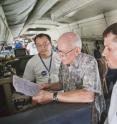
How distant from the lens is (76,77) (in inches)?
72.7

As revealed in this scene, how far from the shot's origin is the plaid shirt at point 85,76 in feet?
5.56

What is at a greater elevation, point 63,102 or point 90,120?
point 63,102

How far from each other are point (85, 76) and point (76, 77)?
0.44 ft

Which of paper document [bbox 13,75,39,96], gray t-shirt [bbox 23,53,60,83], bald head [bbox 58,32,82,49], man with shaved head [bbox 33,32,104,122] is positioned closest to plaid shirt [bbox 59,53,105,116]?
man with shaved head [bbox 33,32,104,122]

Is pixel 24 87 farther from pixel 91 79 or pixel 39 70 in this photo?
pixel 39 70

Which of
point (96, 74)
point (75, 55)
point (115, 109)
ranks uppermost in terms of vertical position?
point (75, 55)

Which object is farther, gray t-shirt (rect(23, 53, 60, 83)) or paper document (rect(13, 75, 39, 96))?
gray t-shirt (rect(23, 53, 60, 83))

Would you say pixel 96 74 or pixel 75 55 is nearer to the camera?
pixel 96 74

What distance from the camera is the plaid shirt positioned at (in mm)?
1693

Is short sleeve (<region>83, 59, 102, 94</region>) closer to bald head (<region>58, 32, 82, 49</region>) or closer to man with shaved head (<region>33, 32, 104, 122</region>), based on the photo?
man with shaved head (<region>33, 32, 104, 122</region>)

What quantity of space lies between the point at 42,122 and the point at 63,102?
33 centimetres

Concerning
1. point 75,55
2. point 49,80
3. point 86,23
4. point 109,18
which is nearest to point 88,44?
point 86,23

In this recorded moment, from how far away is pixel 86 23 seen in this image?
34.9 feet

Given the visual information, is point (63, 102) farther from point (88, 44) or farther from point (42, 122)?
point (88, 44)
